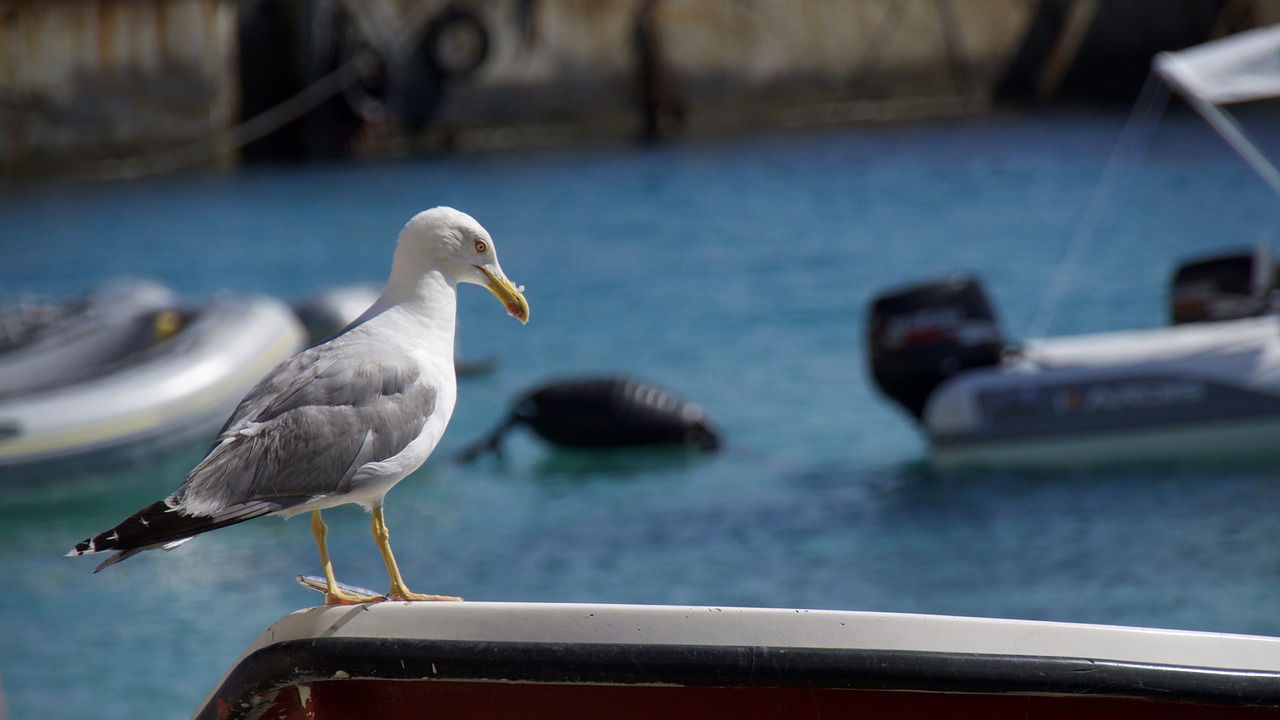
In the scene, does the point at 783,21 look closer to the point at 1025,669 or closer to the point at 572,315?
the point at 572,315

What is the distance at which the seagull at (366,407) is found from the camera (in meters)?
2.36

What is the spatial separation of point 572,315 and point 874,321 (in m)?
7.22

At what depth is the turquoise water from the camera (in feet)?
23.5

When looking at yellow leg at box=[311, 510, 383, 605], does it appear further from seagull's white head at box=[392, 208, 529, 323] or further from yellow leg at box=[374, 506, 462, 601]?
seagull's white head at box=[392, 208, 529, 323]

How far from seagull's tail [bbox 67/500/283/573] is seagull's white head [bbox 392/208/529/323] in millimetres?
521

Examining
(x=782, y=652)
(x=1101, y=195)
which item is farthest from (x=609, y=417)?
(x=1101, y=195)

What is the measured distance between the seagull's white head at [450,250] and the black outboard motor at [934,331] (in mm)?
6180

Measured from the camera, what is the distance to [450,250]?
2.50m

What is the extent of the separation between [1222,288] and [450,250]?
7.62 metres

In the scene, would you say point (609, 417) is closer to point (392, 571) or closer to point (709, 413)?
point (709, 413)

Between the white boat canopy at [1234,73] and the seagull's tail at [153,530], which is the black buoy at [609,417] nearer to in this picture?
the white boat canopy at [1234,73]

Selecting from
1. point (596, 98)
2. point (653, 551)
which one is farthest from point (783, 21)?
point (653, 551)

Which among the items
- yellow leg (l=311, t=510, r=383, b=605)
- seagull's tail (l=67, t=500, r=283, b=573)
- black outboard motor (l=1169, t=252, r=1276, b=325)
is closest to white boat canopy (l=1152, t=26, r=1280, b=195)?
black outboard motor (l=1169, t=252, r=1276, b=325)

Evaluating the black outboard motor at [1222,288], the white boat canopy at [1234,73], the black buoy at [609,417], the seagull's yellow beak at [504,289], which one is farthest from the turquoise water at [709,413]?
the seagull's yellow beak at [504,289]
